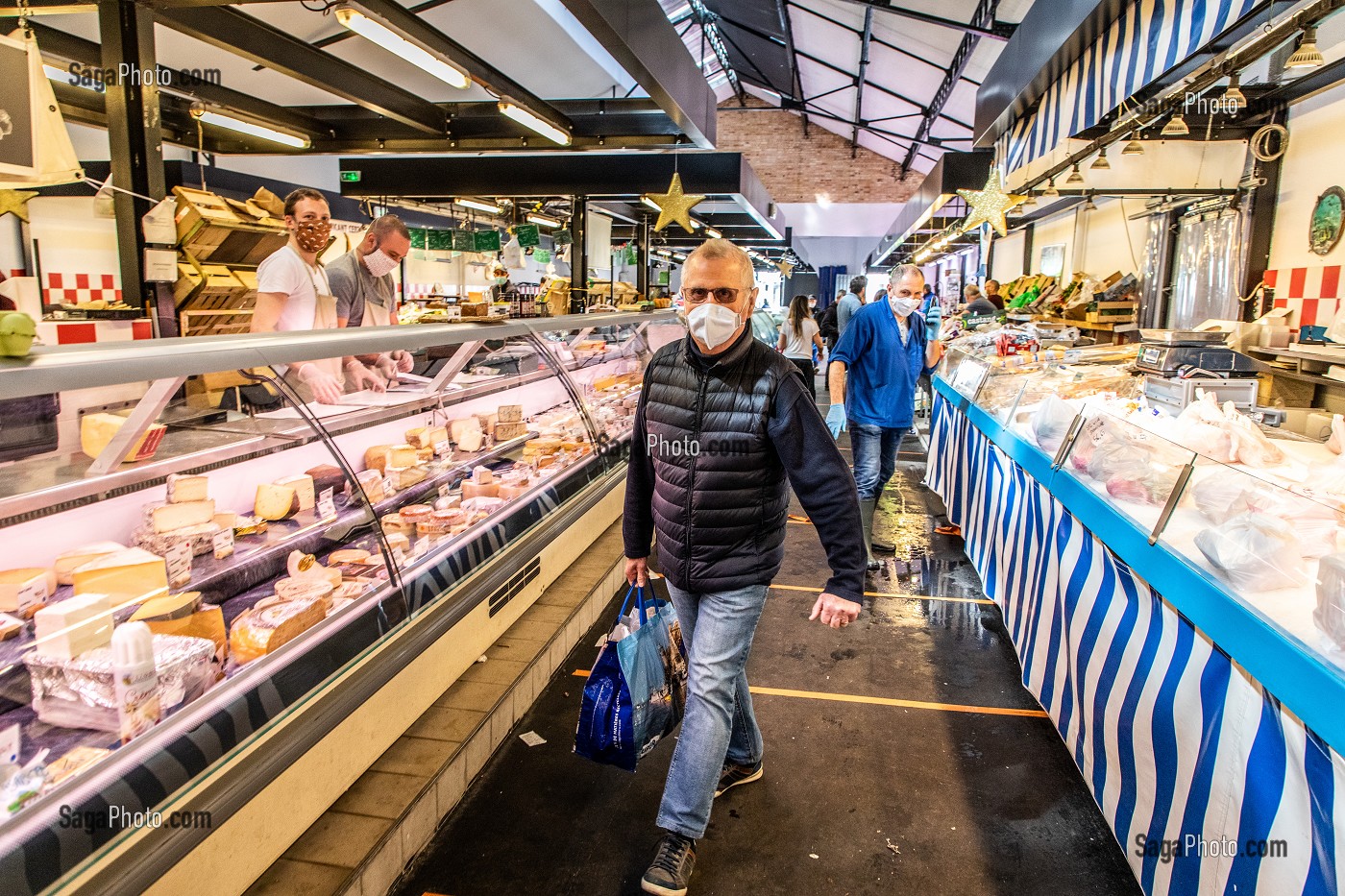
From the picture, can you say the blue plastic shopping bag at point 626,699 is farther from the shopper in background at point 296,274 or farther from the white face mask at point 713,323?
the shopper in background at point 296,274

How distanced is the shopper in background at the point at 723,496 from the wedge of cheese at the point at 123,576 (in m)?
1.40

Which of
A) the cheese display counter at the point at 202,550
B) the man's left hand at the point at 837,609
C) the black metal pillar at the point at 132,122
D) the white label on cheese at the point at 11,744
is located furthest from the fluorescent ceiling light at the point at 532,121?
the white label on cheese at the point at 11,744

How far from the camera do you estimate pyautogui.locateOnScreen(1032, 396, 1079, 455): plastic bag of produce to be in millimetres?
3781

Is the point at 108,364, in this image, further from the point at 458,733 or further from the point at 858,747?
the point at 858,747

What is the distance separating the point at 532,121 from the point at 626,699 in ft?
19.4

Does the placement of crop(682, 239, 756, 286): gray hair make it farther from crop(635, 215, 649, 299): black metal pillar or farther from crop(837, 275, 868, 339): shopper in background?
crop(635, 215, 649, 299): black metal pillar

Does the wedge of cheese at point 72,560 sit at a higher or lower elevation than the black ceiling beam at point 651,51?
lower

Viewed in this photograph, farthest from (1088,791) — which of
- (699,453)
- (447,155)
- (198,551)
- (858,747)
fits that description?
(447,155)

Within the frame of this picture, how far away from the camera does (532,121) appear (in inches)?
276

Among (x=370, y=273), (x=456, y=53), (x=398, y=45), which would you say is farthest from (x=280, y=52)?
(x=370, y=273)

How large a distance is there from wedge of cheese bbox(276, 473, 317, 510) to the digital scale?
3.97 m

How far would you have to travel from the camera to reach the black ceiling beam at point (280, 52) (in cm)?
490

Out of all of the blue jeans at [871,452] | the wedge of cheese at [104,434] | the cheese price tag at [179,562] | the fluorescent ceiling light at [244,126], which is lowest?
the blue jeans at [871,452]

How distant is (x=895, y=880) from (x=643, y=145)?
25.7 ft
